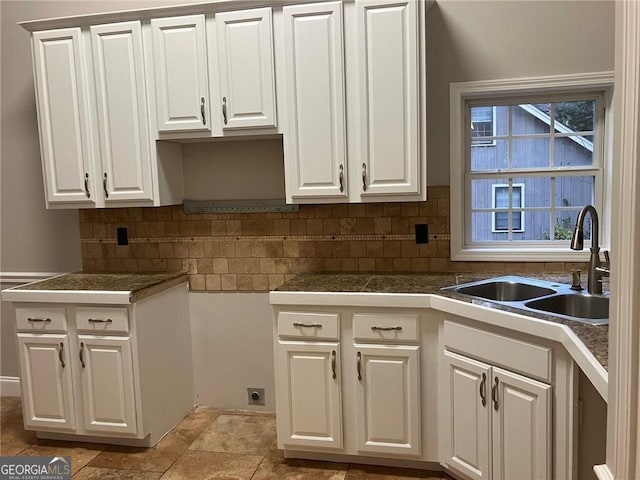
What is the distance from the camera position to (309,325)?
2.58 m

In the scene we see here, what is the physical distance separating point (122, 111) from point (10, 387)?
2.19 meters

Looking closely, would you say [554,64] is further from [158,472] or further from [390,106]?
[158,472]

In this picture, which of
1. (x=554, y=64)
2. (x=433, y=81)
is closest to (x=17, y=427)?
(x=433, y=81)

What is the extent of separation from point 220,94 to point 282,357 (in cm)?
140

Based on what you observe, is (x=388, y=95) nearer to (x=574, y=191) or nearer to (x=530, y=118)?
(x=530, y=118)

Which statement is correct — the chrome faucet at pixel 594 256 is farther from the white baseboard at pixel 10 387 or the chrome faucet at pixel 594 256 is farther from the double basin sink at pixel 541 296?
the white baseboard at pixel 10 387

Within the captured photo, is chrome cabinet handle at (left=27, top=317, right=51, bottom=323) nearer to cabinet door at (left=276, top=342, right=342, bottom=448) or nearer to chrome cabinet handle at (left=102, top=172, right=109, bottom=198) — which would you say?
chrome cabinet handle at (left=102, top=172, right=109, bottom=198)

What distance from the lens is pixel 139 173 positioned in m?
2.95

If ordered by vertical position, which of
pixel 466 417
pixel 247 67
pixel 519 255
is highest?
pixel 247 67

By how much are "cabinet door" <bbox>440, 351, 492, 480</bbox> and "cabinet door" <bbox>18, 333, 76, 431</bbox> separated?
1992 mm

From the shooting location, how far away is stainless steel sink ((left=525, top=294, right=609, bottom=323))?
7.45ft

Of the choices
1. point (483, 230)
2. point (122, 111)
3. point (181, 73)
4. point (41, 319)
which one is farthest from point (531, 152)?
point (41, 319)

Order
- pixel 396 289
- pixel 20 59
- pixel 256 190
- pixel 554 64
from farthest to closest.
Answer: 1. pixel 20 59
2. pixel 256 190
3. pixel 554 64
4. pixel 396 289

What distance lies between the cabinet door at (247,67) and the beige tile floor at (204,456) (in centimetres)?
174
